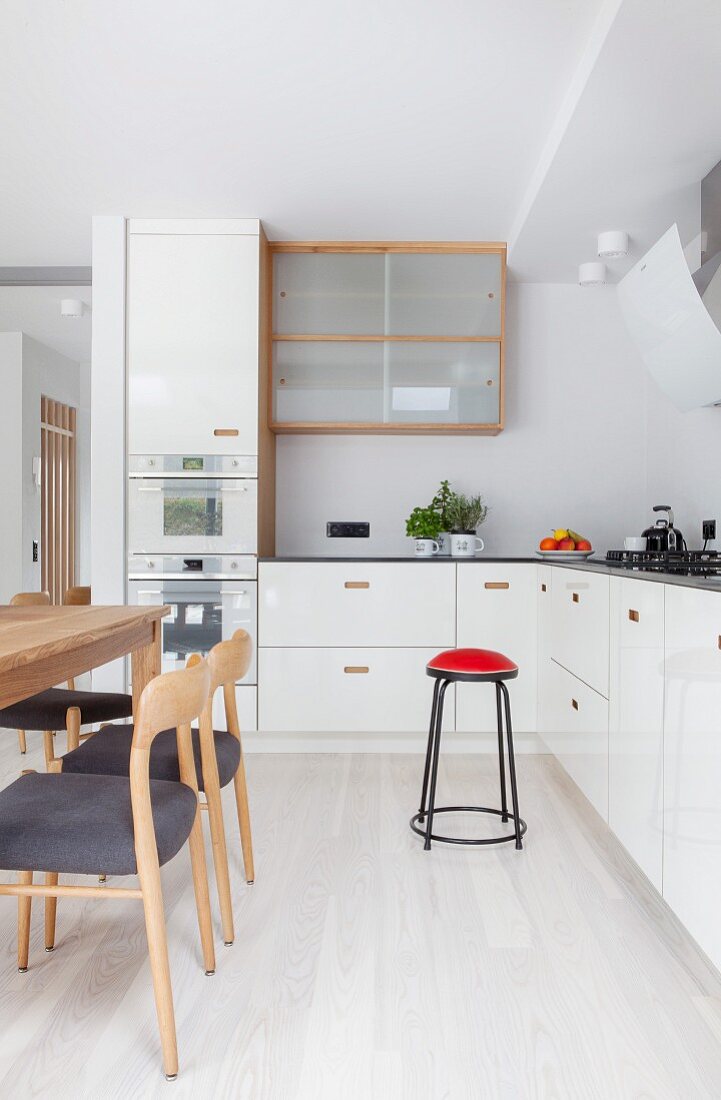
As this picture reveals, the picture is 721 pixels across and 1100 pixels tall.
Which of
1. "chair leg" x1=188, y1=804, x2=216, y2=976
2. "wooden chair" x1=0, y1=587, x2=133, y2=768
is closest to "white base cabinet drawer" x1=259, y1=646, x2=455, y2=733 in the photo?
"wooden chair" x1=0, y1=587, x2=133, y2=768

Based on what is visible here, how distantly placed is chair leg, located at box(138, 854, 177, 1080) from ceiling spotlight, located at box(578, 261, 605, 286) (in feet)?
11.5

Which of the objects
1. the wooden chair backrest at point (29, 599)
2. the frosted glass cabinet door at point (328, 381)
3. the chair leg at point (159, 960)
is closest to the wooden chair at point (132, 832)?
the chair leg at point (159, 960)

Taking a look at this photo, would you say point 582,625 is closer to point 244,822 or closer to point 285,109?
point 244,822

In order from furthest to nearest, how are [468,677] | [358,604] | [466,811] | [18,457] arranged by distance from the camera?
[18,457] < [358,604] < [466,811] < [468,677]

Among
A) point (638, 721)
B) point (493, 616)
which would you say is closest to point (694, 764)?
point (638, 721)

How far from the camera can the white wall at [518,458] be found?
436cm

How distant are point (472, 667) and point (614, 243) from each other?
2187mm

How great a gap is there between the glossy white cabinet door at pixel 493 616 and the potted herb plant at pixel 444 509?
399mm

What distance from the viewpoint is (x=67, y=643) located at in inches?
64.1

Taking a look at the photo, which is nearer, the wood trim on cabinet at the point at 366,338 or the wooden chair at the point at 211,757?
the wooden chair at the point at 211,757

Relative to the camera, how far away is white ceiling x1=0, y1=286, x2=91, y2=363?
4920 millimetres

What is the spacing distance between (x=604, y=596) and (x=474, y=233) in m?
2.17

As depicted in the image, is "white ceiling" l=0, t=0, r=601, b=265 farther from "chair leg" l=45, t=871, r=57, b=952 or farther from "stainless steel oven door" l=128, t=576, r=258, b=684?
"chair leg" l=45, t=871, r=57, b=952

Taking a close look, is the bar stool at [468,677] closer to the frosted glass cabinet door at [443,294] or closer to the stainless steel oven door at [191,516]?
the stainless steel oven door at [191,516]
